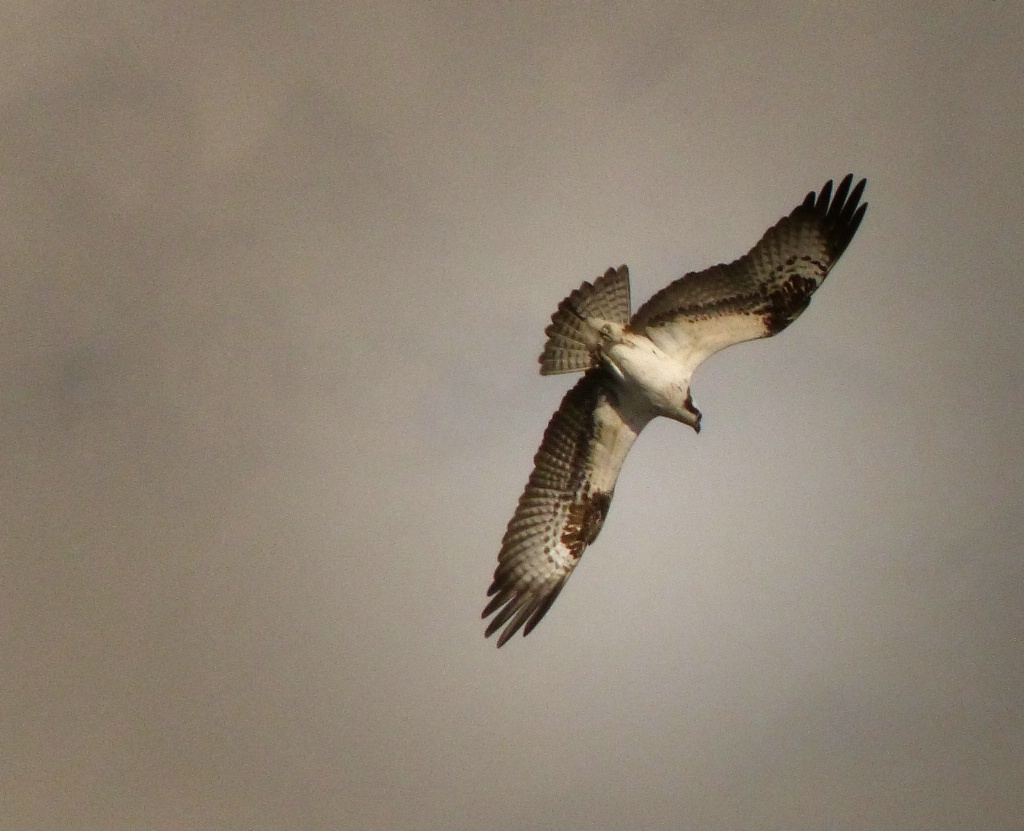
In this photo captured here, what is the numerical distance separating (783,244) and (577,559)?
3.74 m

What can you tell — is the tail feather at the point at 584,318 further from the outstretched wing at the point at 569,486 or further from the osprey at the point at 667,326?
the outstretched wing at the point at 569,486

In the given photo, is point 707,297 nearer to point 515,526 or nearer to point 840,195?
point 840,195

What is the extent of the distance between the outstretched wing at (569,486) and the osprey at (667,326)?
2 centimetres

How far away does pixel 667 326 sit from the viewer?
11492 millimetres

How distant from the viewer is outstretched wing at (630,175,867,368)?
11391 mm

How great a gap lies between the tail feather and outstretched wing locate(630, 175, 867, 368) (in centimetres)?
26

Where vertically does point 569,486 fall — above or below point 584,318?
below

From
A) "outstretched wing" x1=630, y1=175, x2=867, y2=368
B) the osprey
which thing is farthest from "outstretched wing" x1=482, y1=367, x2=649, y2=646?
"outstretched wing" x1=630, y1=175, x2=867, y2=368

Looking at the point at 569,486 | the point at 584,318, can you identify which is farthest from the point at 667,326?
the point at 569,486

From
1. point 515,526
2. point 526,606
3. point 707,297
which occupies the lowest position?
point 526,606

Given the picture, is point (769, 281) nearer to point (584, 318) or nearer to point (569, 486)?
point (584, 318)

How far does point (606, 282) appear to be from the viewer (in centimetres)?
1136

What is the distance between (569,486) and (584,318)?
5.77 feet

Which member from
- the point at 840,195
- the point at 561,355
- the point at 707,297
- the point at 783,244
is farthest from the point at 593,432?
the point at 840,195
